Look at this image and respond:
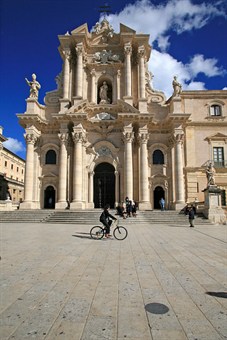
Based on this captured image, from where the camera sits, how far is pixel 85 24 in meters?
32.3

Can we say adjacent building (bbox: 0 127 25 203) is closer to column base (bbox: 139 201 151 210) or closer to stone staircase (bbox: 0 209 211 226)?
stone staircase (bbox: 0 209 211 226)

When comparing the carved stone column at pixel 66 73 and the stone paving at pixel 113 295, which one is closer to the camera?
the stone paving at pixel 113 295

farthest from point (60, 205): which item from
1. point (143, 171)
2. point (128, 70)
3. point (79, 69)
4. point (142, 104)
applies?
point (128, 70)

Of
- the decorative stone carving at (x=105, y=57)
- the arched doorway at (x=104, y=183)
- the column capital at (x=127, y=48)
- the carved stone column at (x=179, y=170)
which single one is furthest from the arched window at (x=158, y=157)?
the decorative stone carving at (x=105, y=57)

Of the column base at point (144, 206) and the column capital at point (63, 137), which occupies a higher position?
the column capital at point (63, 137)

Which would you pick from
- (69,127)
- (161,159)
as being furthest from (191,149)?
(69,127)

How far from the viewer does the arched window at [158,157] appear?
3075cm

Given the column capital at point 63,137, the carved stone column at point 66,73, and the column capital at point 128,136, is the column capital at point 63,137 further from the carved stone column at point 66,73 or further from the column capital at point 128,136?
the column capital at point 128,136

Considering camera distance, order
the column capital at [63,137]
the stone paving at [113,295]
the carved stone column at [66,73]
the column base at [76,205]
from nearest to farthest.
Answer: the stone paving at [113,295]
the column base at [76,205]
the column capital at [63,137]
the carved stone column at [66,73]

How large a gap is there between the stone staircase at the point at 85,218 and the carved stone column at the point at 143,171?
3660 mm

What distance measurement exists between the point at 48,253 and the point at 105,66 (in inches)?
1147

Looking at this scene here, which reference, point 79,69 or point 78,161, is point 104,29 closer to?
point 79,69

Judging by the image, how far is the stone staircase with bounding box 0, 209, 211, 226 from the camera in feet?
70.0

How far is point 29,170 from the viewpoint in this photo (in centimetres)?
2900
